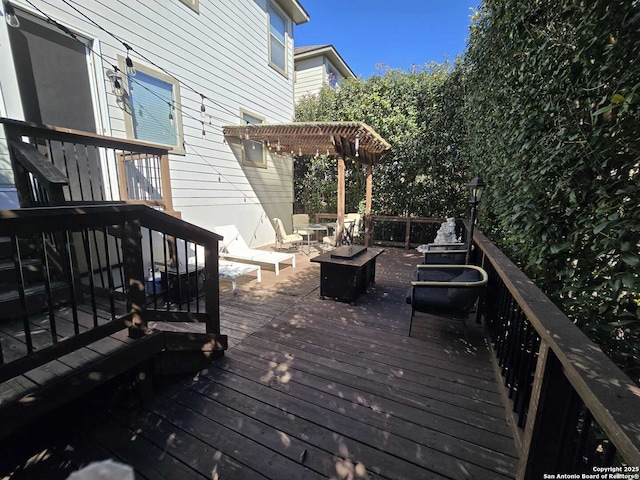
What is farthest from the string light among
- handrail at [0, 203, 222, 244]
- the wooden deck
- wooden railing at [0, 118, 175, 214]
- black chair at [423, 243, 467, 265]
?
black chair at [423, 243, 467, 265]

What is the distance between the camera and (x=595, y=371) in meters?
0.96

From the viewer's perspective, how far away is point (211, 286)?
2535 mm

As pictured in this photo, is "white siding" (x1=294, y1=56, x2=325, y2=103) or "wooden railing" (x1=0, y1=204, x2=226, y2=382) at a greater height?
"white siding" (x1=294, y1=56, x2=325, y2=103)

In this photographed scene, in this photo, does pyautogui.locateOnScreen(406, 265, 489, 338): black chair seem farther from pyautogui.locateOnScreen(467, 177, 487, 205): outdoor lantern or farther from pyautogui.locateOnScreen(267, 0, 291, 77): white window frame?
pyautogui.locateOnScreen(267, 0, 291, 77): white window frame

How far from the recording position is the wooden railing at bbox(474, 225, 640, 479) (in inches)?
32.0

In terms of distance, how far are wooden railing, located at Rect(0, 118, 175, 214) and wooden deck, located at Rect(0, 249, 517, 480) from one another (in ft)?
6.22

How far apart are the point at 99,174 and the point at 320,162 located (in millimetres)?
6925

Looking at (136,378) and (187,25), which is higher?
(187,25)

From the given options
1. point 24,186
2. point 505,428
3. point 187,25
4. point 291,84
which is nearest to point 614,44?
point 505,428

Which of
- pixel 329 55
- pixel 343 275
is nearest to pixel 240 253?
pixel 343 275

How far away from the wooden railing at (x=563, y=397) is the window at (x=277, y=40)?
27.0 ft

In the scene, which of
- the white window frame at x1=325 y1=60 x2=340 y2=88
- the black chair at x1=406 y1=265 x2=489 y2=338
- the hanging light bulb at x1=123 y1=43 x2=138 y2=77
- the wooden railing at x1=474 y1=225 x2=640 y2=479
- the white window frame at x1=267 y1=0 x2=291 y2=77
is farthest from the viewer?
the white window frame at x1=325 y1=60 x2=340 y2=88

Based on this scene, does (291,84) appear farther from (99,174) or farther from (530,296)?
(530,296)

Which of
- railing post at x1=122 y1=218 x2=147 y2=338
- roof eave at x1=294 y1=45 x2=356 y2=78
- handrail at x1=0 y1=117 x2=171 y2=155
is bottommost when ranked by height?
railing post at x1=122 y1=218 x2=147 y2=338
